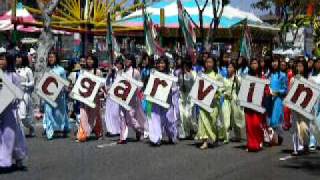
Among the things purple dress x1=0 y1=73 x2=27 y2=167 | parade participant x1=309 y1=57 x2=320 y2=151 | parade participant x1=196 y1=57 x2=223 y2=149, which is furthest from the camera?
parade participant x1=196 y1=57 x2=223 y2=149

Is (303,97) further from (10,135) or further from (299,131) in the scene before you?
(10,135)

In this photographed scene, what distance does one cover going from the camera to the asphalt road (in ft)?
33.3

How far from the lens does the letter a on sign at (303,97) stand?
486 inches

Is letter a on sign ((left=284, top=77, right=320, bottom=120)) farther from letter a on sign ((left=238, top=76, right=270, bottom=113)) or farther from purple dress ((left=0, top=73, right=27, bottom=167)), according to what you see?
purple dress ((left=0, top=73, right=27, bottom=167))

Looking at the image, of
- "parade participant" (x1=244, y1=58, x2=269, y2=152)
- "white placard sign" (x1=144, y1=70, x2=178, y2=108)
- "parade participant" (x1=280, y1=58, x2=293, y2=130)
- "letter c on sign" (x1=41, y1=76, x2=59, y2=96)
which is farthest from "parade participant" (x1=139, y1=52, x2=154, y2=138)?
"parade participant" (x1=280, y1=58, x2=293, y2=130)

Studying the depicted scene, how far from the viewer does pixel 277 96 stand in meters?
14.2

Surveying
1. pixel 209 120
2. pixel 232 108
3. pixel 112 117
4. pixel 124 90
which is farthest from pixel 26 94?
pixel 232 108

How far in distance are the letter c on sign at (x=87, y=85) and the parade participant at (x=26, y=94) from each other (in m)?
1.29

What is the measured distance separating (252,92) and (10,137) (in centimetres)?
473

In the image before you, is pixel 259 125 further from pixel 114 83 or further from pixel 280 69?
pixel 114 83

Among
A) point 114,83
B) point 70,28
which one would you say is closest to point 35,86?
point 114,83

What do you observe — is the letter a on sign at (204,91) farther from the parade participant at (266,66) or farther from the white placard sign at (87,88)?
the white placard sign at (87,88)

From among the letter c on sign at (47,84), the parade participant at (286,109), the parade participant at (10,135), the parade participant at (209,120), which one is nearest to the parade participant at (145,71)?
the parade participant at (209,120)

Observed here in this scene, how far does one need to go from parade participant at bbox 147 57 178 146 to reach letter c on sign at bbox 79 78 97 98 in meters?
1.30
